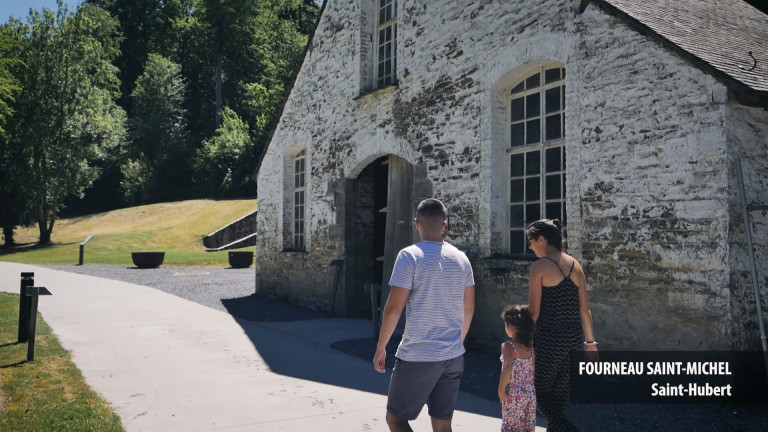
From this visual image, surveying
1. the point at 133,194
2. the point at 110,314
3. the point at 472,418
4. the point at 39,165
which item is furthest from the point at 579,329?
the point at 133,194

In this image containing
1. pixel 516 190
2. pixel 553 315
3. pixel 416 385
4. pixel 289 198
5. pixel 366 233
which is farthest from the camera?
pixel 289 198

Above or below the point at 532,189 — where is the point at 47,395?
below

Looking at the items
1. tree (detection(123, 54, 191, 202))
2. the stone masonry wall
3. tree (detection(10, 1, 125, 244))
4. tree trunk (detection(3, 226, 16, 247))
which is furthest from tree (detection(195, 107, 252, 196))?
the stone masonry wall

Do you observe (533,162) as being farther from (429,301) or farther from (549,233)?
(429,301)

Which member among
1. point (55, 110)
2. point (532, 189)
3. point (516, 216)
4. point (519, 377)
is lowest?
point (519, 377)

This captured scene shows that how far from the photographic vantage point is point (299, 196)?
48.1ft

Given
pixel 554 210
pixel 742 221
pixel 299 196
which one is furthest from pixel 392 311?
pixel 299 196

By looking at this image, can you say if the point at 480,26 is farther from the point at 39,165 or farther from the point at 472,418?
the point at 39,165

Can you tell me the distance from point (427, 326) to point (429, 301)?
0.15m

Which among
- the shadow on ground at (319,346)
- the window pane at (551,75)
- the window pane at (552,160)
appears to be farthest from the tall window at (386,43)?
the shadow on ground at (319,346)

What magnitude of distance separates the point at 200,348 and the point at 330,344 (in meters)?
1.86

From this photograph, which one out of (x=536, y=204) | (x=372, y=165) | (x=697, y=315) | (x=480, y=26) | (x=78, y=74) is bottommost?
(x=697, y=315)

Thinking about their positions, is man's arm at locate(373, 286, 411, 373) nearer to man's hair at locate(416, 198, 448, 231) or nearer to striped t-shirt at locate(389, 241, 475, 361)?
striped t-shirt at locate(389, 241, 475, 361)

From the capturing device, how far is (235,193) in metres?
40.8
